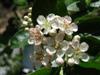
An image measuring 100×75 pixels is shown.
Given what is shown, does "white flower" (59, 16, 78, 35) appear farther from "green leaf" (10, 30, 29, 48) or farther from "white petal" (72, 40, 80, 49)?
"green leaf" (10, 30, 29, 48)

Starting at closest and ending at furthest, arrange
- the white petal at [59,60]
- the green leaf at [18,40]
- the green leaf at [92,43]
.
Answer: the white petal at [59,60], the green leaf at [92,43], the green leaf at [18,40]

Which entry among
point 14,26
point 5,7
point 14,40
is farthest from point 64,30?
point 5,7

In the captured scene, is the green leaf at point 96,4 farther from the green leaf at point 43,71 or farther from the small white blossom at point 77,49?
the green leaf at point 43,71

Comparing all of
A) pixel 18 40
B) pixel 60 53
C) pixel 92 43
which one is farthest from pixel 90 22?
pixel 18 40

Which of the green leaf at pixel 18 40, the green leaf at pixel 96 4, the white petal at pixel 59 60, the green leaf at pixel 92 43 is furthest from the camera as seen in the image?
the green leaf at pixel 18 40

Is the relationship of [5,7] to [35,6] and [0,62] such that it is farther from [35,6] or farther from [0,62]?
[35,6]

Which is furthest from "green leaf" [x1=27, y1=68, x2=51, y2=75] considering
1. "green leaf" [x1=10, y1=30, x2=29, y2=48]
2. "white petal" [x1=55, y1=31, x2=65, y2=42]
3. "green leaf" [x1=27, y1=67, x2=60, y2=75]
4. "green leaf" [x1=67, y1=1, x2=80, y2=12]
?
"green leaf" [x1=10, y1=30, x2=29, y2=48]

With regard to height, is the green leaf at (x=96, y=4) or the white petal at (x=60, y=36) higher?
the green leaf at (x=96, y=4)

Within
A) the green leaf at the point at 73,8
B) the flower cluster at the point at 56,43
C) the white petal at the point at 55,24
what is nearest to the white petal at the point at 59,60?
the flower cluster at the point at 56,43
